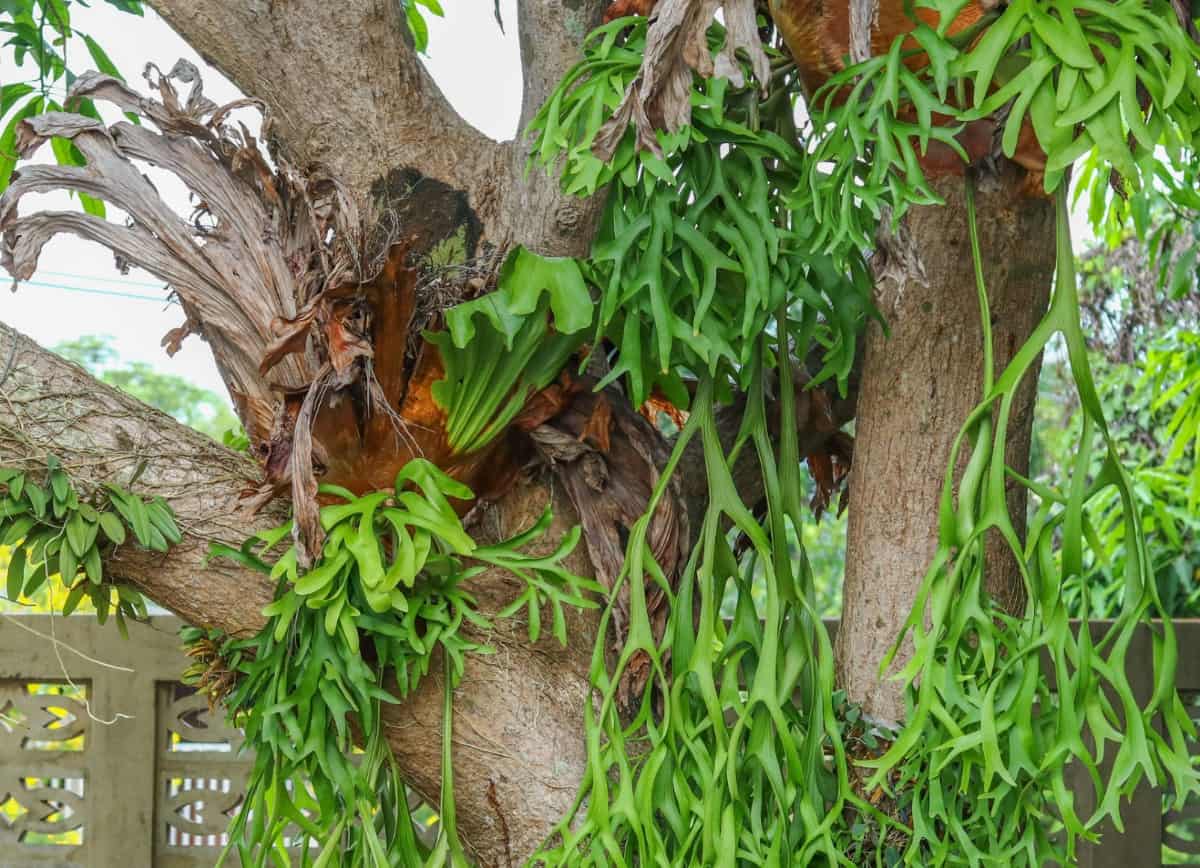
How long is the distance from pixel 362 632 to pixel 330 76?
615 millimetres

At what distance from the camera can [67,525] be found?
1.15 m

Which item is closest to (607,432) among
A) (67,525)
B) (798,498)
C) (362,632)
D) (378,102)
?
(798,498)

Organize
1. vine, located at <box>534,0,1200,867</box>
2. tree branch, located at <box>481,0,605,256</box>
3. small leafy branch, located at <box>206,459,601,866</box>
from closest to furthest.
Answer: vine, located at <box>534,0,1200,867</box> < small leafy branch, located at <box>206,459,601,866</box> < tree branch, located at <box>481,0,605,256</box>

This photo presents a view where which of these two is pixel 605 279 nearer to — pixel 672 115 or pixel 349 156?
pixel 672 115

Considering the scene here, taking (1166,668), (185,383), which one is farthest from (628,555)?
(185,383)

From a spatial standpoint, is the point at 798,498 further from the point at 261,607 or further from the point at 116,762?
the point at 116,762

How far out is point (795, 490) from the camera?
3.95 feet

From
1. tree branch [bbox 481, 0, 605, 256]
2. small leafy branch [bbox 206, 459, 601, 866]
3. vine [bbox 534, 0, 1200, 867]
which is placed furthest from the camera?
tree branch [bbox 481, 0, 605, 256]

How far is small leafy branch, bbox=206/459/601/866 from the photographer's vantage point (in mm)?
1111

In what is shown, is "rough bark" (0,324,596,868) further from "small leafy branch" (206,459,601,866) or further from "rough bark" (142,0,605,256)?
"rough bark" (142,0,605,256)

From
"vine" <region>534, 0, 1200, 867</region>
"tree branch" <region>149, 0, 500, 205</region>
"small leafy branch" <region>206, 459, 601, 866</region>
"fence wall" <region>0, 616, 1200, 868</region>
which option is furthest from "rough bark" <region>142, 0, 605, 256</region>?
"fence wall" <region>0, 616, 1200, 868</region>

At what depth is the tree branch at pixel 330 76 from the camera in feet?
4.12

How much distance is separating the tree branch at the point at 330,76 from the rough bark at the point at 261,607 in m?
0.36

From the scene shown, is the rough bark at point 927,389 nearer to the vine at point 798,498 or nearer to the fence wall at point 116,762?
the vine at point 798,498
